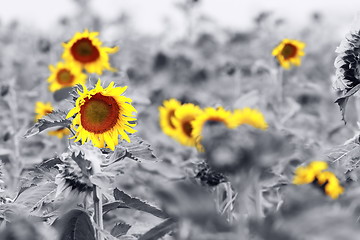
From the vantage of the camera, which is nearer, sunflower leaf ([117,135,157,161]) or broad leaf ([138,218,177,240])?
broad leaf ([138,218,177,240])

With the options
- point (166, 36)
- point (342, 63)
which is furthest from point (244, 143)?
point (166, 36)

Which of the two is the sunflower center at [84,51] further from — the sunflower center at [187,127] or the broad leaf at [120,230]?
the broad leaf at [120,230]

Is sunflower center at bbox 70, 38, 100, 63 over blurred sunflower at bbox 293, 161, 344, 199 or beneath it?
over

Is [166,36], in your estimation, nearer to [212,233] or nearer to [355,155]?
[355,155]

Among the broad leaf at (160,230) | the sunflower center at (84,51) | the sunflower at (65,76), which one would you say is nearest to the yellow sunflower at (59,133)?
the sunflower at (65,76)

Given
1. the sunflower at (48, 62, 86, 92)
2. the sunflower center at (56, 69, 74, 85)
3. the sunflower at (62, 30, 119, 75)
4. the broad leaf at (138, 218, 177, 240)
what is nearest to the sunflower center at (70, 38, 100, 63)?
the sunflower at (62, 30, 119, 75)

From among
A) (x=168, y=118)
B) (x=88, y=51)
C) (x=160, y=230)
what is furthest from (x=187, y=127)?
(x=160, y=230)

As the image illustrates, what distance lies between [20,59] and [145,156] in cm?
477

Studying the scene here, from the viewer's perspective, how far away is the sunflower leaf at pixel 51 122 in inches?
56.7

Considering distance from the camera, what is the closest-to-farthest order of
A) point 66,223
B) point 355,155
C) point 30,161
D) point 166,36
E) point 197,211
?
point 197,211 → point 66,223 → point 355,155 → point 30,161 → point 166,36

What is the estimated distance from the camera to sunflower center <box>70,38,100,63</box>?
2.84 metres

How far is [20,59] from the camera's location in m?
5.93

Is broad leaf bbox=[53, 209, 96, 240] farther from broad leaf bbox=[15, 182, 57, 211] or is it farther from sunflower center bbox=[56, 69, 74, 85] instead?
sunflower center bbox=[56, 69, 74, 85]

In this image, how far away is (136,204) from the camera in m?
1.36
